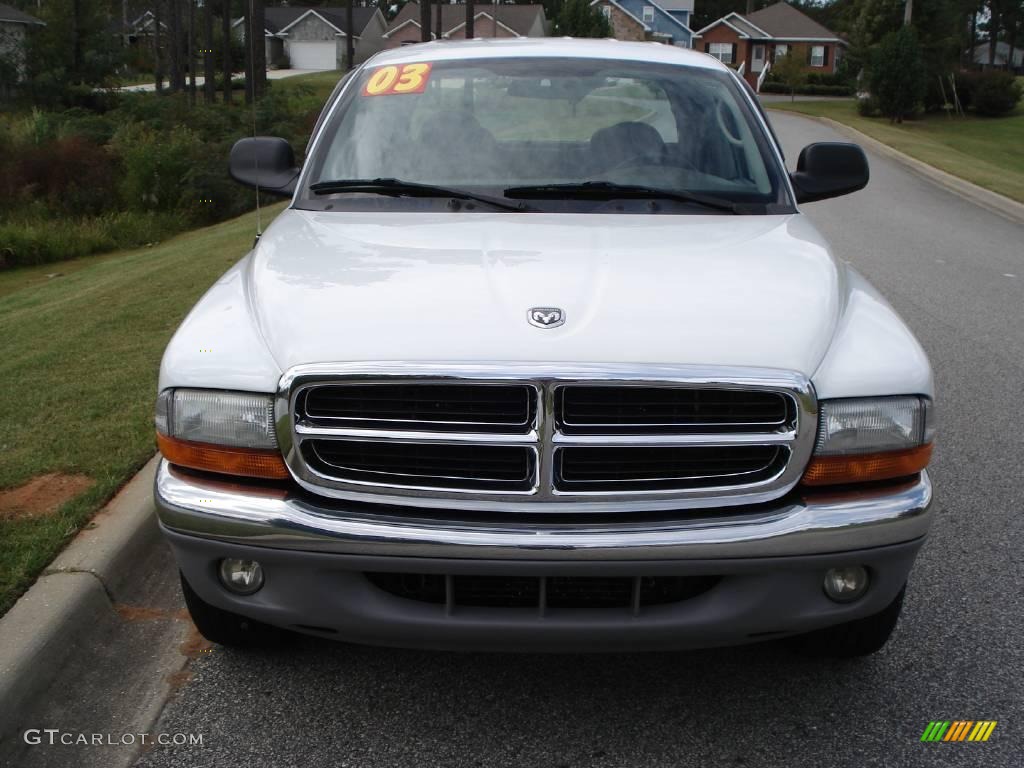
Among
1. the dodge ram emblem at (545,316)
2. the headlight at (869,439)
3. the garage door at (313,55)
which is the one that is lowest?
the garage door at (313,55)

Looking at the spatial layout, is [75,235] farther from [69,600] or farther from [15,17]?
[15,17]

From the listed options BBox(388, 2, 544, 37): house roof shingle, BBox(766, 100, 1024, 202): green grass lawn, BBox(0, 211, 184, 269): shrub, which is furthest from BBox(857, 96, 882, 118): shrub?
BBox(0, 211, 184, 269): shrub

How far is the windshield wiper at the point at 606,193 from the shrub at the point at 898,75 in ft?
145

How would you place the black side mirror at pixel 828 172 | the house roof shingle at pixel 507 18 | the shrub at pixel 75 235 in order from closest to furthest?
the black side mirror at pixel 828 172, the shrub at pixel 75 235, the house roof shingle at pixel 507 18

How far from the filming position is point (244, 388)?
270 cm

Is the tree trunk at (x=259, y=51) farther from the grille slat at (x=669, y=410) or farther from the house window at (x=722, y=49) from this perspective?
the house window at (x=722, y=49)

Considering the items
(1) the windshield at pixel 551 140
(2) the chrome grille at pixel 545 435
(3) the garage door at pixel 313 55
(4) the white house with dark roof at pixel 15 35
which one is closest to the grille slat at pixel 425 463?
(2) the chrome grille at pixel 545 435

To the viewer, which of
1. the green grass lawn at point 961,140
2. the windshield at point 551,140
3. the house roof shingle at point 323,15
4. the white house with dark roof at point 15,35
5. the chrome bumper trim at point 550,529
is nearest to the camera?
the chrome bumper trim at point 550,529

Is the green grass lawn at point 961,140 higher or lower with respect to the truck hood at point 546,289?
lower

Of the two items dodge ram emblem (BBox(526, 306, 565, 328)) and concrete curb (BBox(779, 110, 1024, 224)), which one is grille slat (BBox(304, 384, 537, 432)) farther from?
concrete curb (BBox(779, 110, 1024, 224))

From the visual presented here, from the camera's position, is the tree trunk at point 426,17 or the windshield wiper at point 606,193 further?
the tree trunk at point 426,17

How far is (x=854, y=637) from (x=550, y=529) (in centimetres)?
111

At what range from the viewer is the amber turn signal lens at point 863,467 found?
270 centimetres

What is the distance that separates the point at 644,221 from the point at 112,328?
4905 mm
